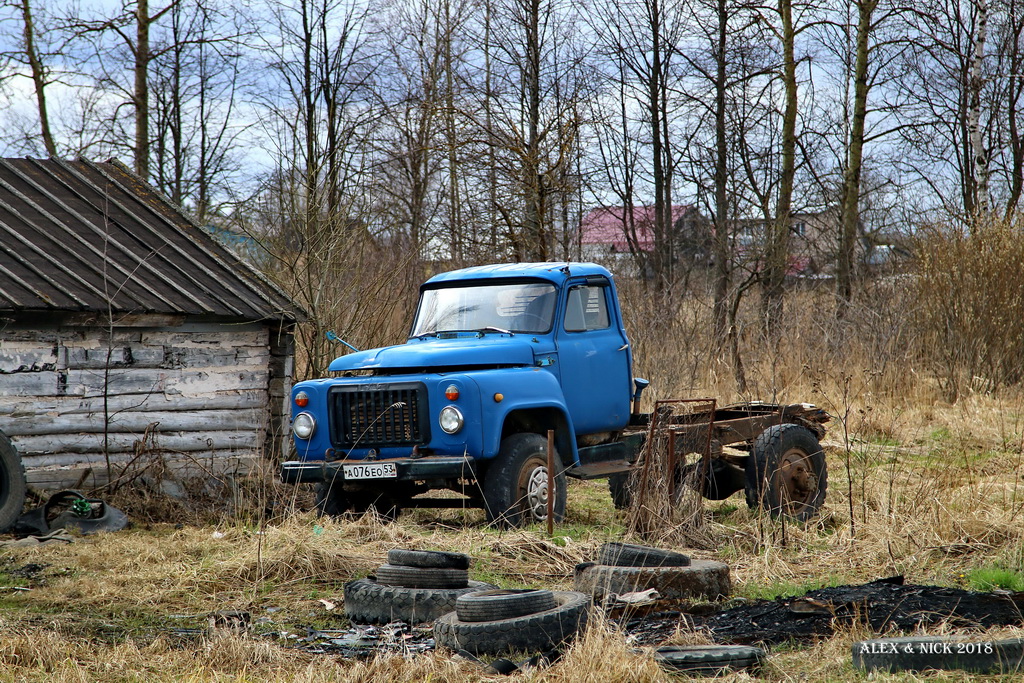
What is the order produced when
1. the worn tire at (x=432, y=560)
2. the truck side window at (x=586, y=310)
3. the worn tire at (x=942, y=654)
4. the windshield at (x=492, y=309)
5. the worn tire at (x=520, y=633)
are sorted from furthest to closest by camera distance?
the truck side window at (x=586, y=310)
the windshield at (x=492, y=309)
the worn tire at (x=432, y=560)
the worn tire at (x=520, y=633)
the worn tire at (x=942, y=654)

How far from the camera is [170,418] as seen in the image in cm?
1004

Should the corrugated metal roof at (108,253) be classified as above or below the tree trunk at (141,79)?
below

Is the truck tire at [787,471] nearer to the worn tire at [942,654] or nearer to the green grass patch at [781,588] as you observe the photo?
the green grass patch at [781,588]

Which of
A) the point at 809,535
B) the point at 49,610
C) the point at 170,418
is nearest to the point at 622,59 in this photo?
the point at 170,418

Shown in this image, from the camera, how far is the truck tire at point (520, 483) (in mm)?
7645

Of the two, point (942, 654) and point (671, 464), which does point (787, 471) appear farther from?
point (942, 654)

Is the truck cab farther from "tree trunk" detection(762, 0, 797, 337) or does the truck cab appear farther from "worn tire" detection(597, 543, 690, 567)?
"tree trunk" detection(762, 0, 797, 337)

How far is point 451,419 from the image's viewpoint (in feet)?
24.8

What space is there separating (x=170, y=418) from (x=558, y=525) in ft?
14.3

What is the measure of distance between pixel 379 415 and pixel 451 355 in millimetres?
734

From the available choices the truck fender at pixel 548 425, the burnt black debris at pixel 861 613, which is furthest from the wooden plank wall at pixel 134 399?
the burnt black debris at pixel 861 613

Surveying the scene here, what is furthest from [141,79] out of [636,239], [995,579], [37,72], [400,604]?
[995,579]

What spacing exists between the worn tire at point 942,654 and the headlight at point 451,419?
3807mm

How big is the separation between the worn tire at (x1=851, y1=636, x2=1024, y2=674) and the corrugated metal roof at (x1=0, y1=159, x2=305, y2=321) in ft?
23.3
